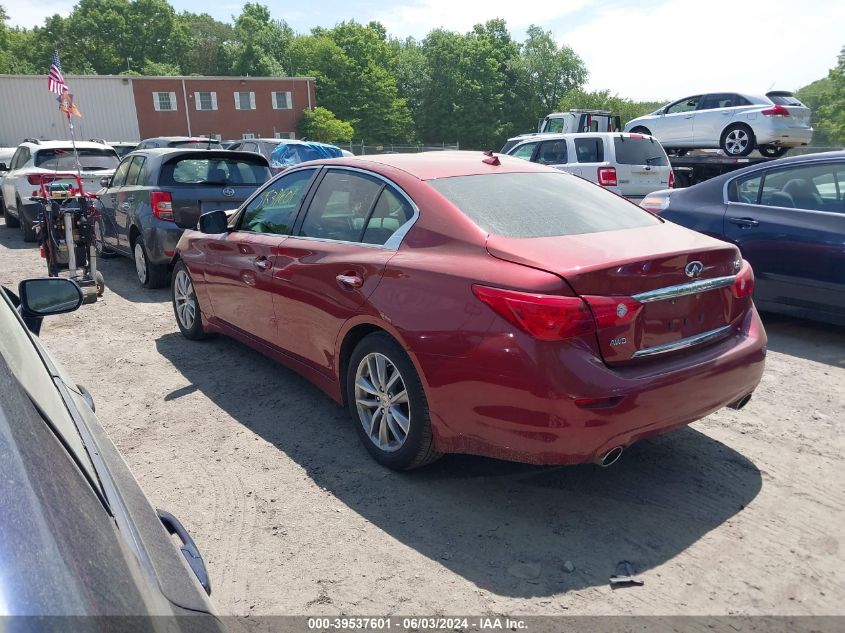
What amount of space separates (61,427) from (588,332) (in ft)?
6.86

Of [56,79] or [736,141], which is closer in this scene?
[56,79]

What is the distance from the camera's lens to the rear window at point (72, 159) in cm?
1255

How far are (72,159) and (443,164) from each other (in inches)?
439

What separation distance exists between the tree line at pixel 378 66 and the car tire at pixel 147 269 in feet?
199

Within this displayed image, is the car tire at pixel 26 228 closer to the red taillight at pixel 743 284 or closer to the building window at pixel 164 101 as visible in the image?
the red taillight at pixel 743 284

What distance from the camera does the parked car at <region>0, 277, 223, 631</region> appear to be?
101cm

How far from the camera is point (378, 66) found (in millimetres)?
71500

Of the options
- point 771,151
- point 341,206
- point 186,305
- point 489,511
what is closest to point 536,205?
point 341,206

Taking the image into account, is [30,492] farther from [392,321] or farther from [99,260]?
[99,260]

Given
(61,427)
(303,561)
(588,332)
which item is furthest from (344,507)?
(61,427)

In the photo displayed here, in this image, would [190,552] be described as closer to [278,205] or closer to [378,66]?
[278,205]

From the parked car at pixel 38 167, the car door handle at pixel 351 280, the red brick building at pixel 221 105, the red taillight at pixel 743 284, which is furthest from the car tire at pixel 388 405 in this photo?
the red brick building at pixel 221 105

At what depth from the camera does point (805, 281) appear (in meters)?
5.86

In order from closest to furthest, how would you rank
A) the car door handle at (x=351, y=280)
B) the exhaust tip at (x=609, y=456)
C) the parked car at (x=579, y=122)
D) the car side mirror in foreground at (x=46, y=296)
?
the car side mirror in foreground at (x=46, y=296) < the exhaust tip at (x=609, y=456) < the car door handle at (x=351, y=280) < the parked car at (x=579, y=122)
